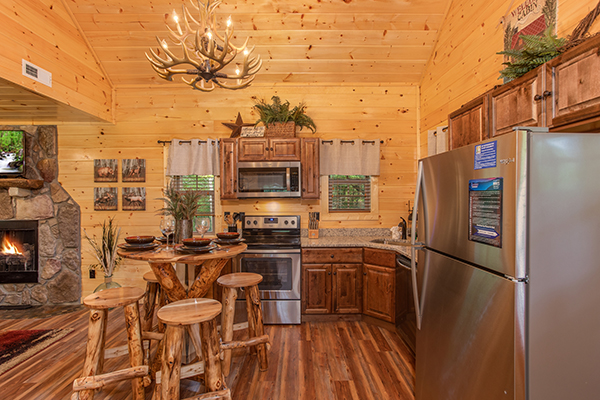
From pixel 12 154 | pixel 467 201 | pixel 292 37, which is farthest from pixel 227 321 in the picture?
pixel 12 154

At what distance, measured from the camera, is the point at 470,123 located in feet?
7.43

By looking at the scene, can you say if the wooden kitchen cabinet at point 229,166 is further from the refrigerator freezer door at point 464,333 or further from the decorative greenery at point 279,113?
the refrigerator freezer door at point 464,333

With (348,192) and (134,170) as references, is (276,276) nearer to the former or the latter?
(348,192)

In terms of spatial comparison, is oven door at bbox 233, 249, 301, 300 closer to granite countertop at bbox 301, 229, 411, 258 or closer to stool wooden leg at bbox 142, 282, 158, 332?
granite countertop at bbox 301, 229, 411, 258

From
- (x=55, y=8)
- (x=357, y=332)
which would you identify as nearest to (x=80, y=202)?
(x=55, y=8)

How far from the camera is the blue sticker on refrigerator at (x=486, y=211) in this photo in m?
1.27

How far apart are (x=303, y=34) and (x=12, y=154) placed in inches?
153

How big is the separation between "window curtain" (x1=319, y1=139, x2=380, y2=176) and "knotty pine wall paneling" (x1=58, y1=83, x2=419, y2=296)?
0.16 metres

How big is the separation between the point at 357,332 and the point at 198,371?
1689 mm

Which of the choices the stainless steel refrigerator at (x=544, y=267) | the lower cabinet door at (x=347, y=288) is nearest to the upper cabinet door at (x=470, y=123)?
the stainless steel refrigerator at (x=544, y=267)

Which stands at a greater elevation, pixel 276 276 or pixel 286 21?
pixel 286 21

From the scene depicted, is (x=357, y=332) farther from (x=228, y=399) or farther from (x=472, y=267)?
(x=472, y=267)

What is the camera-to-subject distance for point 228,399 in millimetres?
1840

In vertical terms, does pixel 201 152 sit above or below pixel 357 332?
above
